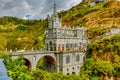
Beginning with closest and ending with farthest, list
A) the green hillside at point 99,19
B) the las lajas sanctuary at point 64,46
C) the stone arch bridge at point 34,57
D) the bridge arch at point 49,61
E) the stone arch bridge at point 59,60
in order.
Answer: the stone arch bridge at point 34,57, the stone arch bridge at point 59,60, the bridge arch at point 49,61, the las lajas sanctuary at point 64,46, the green hillside at point 99,19

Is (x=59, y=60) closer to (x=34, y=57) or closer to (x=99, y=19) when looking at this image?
(x=34, y=57)

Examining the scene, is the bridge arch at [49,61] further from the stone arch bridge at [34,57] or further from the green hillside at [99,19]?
the green hillside at [99,19]

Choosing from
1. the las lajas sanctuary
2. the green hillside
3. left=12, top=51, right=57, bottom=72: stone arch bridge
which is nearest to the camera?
left=12, top=51, right=57, bottom=72: stone arch bridge

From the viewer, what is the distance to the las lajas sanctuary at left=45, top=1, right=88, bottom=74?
65125 millimetres

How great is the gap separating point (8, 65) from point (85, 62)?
37726 millimetres

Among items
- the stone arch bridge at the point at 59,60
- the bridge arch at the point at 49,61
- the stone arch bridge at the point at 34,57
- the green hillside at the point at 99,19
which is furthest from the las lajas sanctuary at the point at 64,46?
the green hillside at the point at 99,19

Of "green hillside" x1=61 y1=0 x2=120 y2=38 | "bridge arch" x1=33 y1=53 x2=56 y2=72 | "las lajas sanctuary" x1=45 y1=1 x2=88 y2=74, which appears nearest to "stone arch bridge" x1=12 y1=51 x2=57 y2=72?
"bridge arch" x1=33 y1=53 x2=56 y2=72

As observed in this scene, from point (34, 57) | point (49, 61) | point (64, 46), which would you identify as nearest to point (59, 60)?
point (49, 61)

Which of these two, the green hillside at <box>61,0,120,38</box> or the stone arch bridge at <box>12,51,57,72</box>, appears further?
the green hillside at <box>61,0,120,38</box>

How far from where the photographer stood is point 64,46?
2665 inches

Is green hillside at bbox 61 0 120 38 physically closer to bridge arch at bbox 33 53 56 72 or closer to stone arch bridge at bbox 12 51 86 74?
stone arch bridge at bbox 12 51 86 74

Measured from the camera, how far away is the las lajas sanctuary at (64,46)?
65125 mm

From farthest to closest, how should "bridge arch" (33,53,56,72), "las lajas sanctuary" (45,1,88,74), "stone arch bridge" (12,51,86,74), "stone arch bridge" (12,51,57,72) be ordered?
1. "las lajas sanctuary" (45,1,88,74)
2. "bridge arch" (33,53,56,72)
3. "stone arch bridge" (12,51,86,74)
4. "stone arch bridge" (12,51,57,72)

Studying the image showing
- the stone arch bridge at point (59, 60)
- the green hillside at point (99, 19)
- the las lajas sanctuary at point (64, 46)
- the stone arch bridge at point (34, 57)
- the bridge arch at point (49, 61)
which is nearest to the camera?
the stone arch bridge at point (34, 57)
